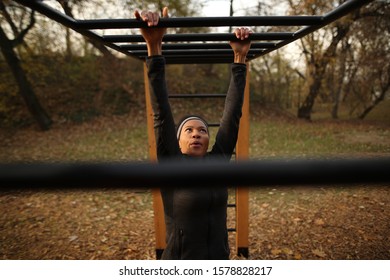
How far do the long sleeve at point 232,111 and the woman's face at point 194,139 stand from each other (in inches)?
3.1

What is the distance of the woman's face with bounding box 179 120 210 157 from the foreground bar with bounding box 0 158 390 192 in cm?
106

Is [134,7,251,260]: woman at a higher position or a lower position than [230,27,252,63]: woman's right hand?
lower

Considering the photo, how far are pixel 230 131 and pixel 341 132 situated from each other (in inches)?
378

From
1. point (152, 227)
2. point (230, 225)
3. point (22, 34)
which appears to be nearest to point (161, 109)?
point (152, 227)

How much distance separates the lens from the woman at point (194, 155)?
1.23 meters

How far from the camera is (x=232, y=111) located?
144 cm

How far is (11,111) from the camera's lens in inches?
407

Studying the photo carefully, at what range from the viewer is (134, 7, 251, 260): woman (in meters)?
1.23

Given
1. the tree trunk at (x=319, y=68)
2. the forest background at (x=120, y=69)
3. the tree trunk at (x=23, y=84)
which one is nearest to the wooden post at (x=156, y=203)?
the forest background at (x=120, y=69)

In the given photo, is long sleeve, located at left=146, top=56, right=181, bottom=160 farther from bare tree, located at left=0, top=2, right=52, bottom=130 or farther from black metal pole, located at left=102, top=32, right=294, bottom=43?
bare tree, located at left=0, top=2, right=52, bottom=130

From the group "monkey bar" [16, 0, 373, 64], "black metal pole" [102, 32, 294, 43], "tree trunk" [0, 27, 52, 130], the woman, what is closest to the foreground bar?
"monkey bar" [16, 0, 373, 64]

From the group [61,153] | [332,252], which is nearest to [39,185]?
[332,252]

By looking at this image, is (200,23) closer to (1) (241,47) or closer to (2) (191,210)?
(1) (241,47)

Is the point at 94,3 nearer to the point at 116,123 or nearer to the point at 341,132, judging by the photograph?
the point at 116,123
